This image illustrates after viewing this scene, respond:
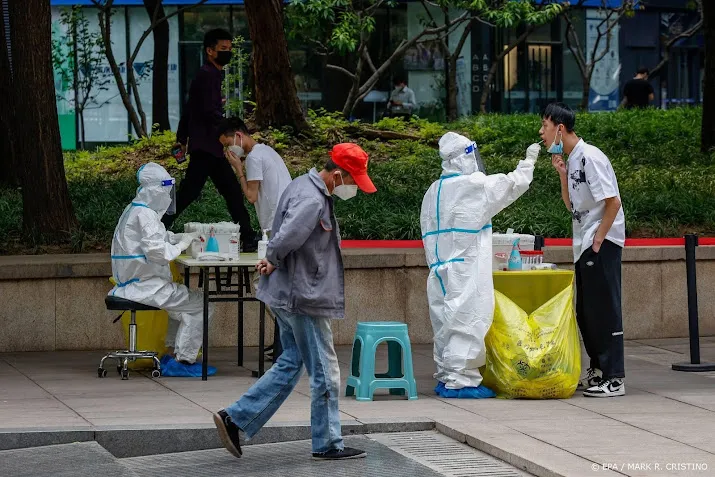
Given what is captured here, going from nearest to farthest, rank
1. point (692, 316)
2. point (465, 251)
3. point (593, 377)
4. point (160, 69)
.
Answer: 1. point (465, 251)
2. point (593, 377)
3. point (692, 316)
4. point (160, 69)

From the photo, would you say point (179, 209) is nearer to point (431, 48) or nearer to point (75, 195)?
point (75, 195)

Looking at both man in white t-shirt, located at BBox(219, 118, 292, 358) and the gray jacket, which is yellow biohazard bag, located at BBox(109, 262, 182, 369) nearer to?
man in white t-shirt, located at BBox(219, 118, 292, 358)

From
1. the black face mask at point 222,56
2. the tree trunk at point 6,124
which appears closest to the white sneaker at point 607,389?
the black face mask at point 222,56

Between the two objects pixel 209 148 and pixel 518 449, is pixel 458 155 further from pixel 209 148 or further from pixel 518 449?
pixel 209 148

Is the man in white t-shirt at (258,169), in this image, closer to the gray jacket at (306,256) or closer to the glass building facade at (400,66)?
the gray jacket at (306,256)

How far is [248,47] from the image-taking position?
32.5 m

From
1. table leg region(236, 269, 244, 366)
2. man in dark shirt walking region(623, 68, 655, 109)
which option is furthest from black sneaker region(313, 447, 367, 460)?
man in dark shirt walking region(623, 68, 655, 109)

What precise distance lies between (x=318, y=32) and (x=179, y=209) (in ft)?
43.6

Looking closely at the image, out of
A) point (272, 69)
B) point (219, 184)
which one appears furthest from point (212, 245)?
point (272, 69)

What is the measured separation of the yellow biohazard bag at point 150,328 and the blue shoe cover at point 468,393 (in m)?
2.47

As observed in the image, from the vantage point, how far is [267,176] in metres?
10.0

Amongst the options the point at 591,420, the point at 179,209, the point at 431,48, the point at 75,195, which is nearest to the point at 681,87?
the point at 431,48

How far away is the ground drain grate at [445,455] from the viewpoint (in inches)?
272

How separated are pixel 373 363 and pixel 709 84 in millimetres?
10363
